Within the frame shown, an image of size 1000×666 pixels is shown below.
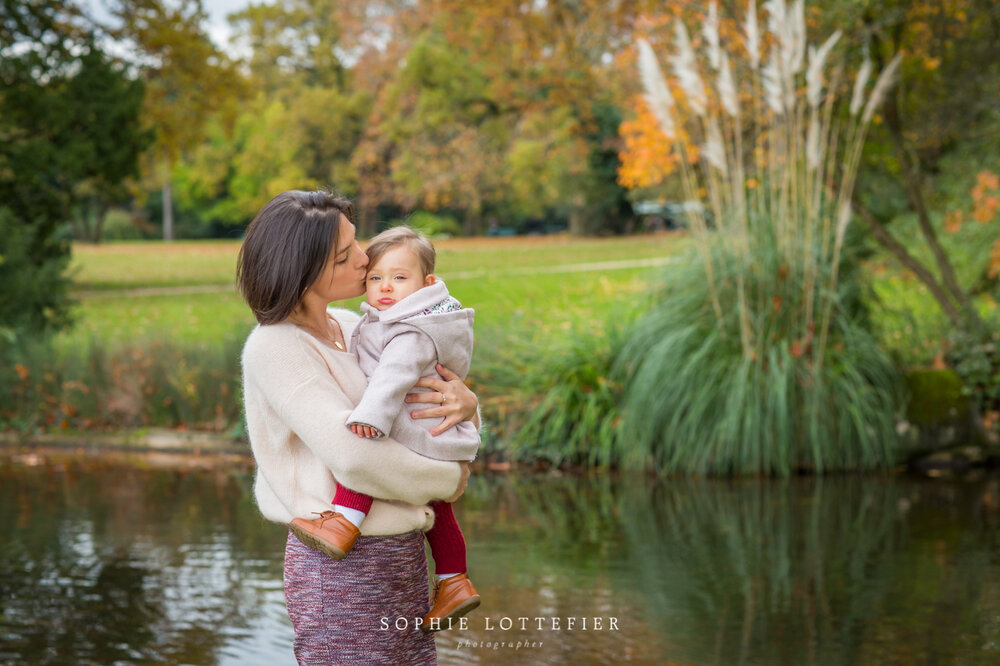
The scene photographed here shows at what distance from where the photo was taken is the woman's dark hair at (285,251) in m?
2.42

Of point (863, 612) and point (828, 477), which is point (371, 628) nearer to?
point (863, 612)

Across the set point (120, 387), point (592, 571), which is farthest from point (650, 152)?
point (592, 571)

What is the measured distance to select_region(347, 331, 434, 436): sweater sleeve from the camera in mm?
2299

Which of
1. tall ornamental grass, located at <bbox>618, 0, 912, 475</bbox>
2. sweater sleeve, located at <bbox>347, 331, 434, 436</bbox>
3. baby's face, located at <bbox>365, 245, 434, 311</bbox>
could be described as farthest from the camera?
tall ornamental grass, located at <bbox>618, 0, 912, 475</bbox>

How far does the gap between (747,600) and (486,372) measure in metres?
4.02

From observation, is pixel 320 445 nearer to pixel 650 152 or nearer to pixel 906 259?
pixel 906 259

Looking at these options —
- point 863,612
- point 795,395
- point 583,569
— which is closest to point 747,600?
point 863,612

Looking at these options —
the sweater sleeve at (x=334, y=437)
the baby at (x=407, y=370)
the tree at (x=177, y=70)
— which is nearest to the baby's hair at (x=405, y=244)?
the baby at (x=407, y=370)

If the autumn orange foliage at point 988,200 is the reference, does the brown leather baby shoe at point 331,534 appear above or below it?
below

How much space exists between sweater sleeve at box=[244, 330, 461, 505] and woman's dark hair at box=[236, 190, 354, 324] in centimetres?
11

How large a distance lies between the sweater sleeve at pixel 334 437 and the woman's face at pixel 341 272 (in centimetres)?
14

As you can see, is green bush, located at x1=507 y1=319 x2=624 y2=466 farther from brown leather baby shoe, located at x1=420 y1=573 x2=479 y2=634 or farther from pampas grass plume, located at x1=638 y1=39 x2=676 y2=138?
brown leather baby shoe, located at x1=420 y1=573 x2=479 y2=634

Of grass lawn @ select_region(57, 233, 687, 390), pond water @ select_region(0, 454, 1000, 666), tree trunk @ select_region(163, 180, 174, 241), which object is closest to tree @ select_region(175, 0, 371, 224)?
tree trunk @ select_region(163, 180, 174, 241)

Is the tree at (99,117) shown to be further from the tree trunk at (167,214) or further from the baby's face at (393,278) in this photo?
the tree trunk at (167,214)
